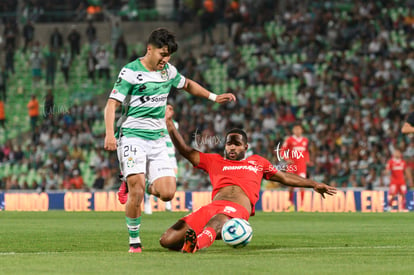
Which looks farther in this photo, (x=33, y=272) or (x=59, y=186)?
(x=59, y=186)

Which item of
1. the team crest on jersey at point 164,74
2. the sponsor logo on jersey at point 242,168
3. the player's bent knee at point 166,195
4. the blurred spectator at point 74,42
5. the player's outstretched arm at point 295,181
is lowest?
the player's bent knee at point 166,195

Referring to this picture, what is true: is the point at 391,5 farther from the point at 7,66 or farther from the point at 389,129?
the point at 7,66

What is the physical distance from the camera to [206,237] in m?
10.2

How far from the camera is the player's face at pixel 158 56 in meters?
10.8

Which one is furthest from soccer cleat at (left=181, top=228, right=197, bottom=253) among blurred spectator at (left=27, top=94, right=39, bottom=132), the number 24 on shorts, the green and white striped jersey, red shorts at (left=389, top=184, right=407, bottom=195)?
blurred spectator at (left=27, top=94, right=39, bottom=132)

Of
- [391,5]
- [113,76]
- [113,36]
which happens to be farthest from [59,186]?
[391,5]

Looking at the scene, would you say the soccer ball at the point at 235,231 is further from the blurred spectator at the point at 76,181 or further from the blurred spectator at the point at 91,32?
the blurred spectator at the point at 91,32

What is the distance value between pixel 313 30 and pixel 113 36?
7.64 metres

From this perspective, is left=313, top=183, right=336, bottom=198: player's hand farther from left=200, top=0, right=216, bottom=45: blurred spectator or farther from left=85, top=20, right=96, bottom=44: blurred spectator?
left=85, top=20, right=96, bottom=44: blurred spectator

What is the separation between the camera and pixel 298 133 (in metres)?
23.0

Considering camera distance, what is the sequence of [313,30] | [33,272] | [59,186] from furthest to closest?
[313,30]
[59,186]
[33,272]

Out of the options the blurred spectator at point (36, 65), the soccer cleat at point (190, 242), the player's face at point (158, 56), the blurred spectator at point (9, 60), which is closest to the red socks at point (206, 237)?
the soccer cleat at point (190, 242)

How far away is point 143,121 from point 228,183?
1.33 m

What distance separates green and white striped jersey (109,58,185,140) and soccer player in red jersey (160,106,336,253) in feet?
0.72
